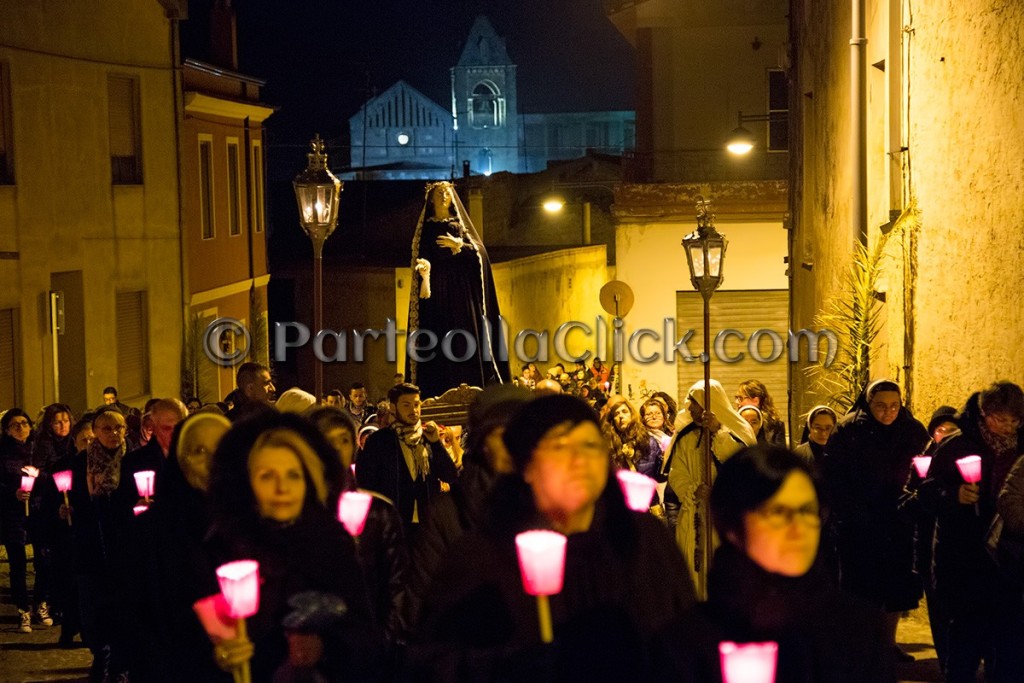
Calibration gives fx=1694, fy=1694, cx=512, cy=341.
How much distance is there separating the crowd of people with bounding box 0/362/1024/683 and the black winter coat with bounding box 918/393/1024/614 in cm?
1

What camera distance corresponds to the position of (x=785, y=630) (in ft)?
13.2

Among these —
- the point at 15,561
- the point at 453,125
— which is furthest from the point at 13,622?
the point at 453,125

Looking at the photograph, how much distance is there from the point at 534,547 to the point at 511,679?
0.35 m

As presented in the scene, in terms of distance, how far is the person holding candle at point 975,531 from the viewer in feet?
25.6

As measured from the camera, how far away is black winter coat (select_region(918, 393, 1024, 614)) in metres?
7.89

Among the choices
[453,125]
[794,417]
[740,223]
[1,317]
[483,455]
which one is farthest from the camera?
[453,125]

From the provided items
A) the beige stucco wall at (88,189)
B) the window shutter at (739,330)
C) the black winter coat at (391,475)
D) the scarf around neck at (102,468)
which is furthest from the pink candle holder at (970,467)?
the window shutter at (739,330)

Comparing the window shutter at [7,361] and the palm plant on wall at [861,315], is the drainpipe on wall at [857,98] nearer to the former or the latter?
the palm plant on wall at [861,315]

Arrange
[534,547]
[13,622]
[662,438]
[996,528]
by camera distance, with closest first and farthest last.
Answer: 1. [534,547]
2. [996,528]
3. [13,622]
4. [662,438]

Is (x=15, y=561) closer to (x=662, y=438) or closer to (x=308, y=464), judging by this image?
(x=662, y=438)

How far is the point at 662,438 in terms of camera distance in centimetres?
1341

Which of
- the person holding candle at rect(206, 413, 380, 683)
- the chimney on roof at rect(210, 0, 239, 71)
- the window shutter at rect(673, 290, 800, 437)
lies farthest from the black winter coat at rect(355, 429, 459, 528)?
the chimney on roof at rect(210, 0, 239, 71)

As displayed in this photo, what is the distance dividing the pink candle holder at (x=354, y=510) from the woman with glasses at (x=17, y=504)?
21.7ft

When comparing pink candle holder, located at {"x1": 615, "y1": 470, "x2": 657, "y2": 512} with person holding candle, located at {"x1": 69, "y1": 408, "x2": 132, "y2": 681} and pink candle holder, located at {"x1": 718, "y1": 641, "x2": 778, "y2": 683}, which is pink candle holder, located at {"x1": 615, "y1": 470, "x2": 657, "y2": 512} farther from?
person holding candle, located at {"x1": 69, "y1": 408, "x2": 132, "y2": 681}
